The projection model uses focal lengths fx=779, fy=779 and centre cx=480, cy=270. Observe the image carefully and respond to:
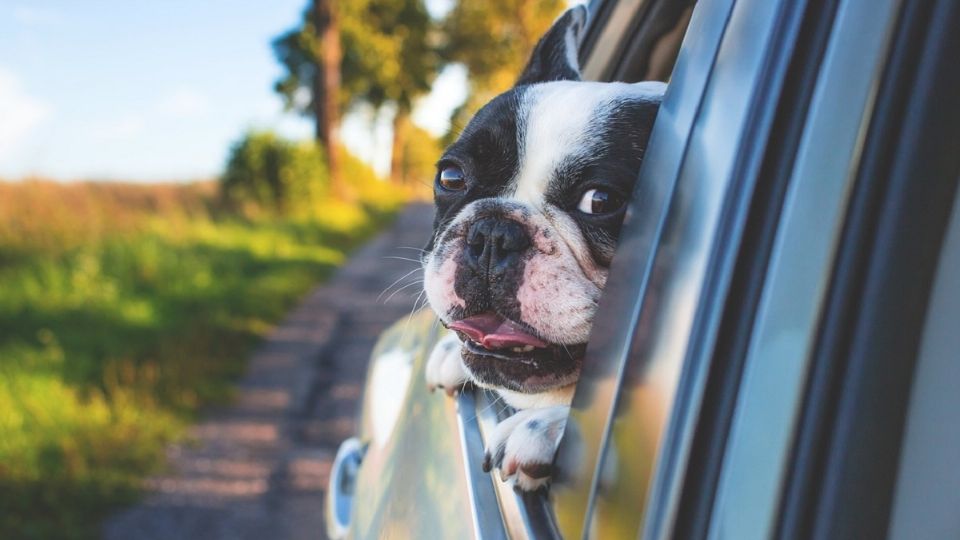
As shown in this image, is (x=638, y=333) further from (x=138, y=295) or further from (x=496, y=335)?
(x=138, y=295)

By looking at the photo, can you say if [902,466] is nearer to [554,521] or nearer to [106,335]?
[554,521]

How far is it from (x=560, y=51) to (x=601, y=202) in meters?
0.79

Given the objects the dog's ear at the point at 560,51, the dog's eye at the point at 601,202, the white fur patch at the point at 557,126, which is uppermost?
the dog's ear at the point at 560,51

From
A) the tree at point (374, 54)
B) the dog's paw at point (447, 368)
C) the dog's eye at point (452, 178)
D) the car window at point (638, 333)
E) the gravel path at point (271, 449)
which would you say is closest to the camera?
the car window at point (638, 333)

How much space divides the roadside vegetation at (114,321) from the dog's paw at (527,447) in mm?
3055

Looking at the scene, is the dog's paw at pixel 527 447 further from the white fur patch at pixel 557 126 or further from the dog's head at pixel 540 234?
the white fur patch at pixel 557 126

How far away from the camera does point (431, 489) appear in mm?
1461

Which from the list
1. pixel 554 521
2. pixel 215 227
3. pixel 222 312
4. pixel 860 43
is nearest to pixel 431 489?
pixel 554 521

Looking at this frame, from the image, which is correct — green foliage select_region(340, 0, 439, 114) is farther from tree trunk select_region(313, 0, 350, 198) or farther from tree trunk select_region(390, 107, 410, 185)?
tree trunk select_region(313, 0, 350, 198)

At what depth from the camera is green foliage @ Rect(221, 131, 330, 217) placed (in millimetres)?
15171

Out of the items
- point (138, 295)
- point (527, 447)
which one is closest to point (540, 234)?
point (527, 447)

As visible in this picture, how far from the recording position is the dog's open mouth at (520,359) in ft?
4.96

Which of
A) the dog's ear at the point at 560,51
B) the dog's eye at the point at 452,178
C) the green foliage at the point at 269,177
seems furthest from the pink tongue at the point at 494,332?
the green foliage at the point at 269,177

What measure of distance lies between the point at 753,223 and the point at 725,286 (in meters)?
0.08
